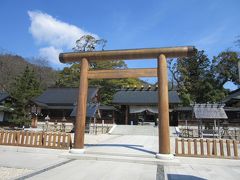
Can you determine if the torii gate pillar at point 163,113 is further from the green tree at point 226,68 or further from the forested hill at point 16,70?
the forested hill at point 16,70

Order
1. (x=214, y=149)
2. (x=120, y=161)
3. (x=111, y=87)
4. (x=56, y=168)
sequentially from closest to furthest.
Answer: (x=56, y=168) → (x=120, y=161) → (x=214, y=149) → (x=111, y=87)

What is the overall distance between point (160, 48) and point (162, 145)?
3.77 meters

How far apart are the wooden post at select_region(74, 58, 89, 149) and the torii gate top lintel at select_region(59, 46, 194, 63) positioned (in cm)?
38

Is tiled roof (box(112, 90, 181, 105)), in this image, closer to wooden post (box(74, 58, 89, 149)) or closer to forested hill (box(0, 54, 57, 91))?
wooden post (box(74, 58, 89, 149))

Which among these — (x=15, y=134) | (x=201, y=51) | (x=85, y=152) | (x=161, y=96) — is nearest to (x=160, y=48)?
(x=161, y=96)

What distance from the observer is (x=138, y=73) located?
8531 millimetres

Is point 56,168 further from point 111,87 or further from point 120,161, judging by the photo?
point 111,87

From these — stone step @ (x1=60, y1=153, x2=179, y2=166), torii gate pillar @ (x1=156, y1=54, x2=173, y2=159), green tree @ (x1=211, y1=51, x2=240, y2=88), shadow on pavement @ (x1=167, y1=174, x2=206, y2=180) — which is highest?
green tree @ (x1=211, y1=51, x2=240, y2=88)

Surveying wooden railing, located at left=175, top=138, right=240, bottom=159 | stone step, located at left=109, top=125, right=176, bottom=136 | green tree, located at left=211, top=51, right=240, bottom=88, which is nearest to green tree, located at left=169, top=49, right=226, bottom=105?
green tree, located at left=211, top=51, right=240, bottom=88

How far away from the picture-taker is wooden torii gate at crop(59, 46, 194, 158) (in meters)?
7.71

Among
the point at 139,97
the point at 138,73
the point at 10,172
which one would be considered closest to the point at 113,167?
the point at 10,172

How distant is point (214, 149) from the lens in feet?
26.5

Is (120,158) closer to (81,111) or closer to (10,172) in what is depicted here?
(81,111)

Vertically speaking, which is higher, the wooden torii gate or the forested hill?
the forested hill
